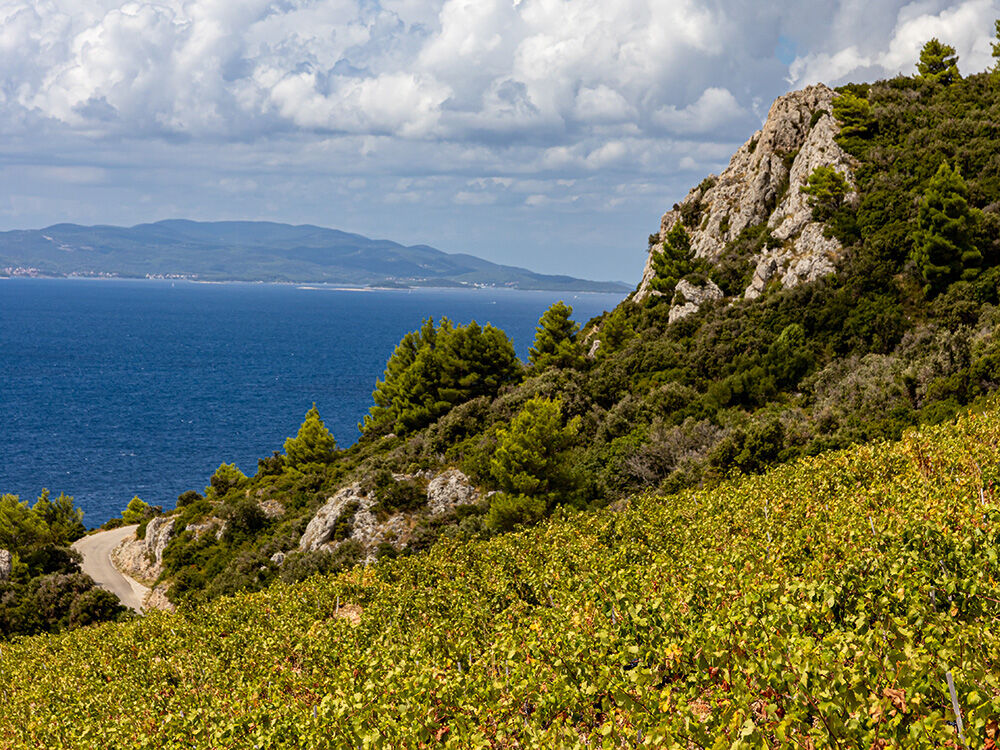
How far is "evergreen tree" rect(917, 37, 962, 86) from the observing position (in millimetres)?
61312

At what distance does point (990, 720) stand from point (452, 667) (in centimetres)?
822

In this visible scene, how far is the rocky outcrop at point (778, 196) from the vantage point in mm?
47531

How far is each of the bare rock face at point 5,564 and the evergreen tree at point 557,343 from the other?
131 feet

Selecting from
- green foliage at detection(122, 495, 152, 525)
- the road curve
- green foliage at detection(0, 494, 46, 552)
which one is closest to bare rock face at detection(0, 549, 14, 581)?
green foliage at detection(0, 494, 46, 552)

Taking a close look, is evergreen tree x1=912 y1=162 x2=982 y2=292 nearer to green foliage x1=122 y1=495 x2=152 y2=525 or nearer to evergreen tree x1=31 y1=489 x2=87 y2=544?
green foliage x1=122 y1=495 x2=152 y2=525

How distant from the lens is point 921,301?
39844mm

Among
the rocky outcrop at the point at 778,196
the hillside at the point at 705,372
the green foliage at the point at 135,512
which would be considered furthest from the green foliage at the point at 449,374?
the green foliage at the point at 135,512

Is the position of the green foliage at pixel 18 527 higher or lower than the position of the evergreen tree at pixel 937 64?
lower

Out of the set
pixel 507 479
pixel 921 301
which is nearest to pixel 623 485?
pixel 507 479

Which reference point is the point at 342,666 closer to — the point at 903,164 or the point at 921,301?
the point at 921,301

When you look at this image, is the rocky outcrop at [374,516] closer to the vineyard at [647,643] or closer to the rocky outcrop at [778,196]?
the vineyard at [647,643]

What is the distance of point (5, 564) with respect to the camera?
4603 centimetres

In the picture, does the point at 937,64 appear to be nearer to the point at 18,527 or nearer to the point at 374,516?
the point at 374,516

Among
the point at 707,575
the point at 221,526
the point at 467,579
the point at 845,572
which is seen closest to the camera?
the point at 845,572
